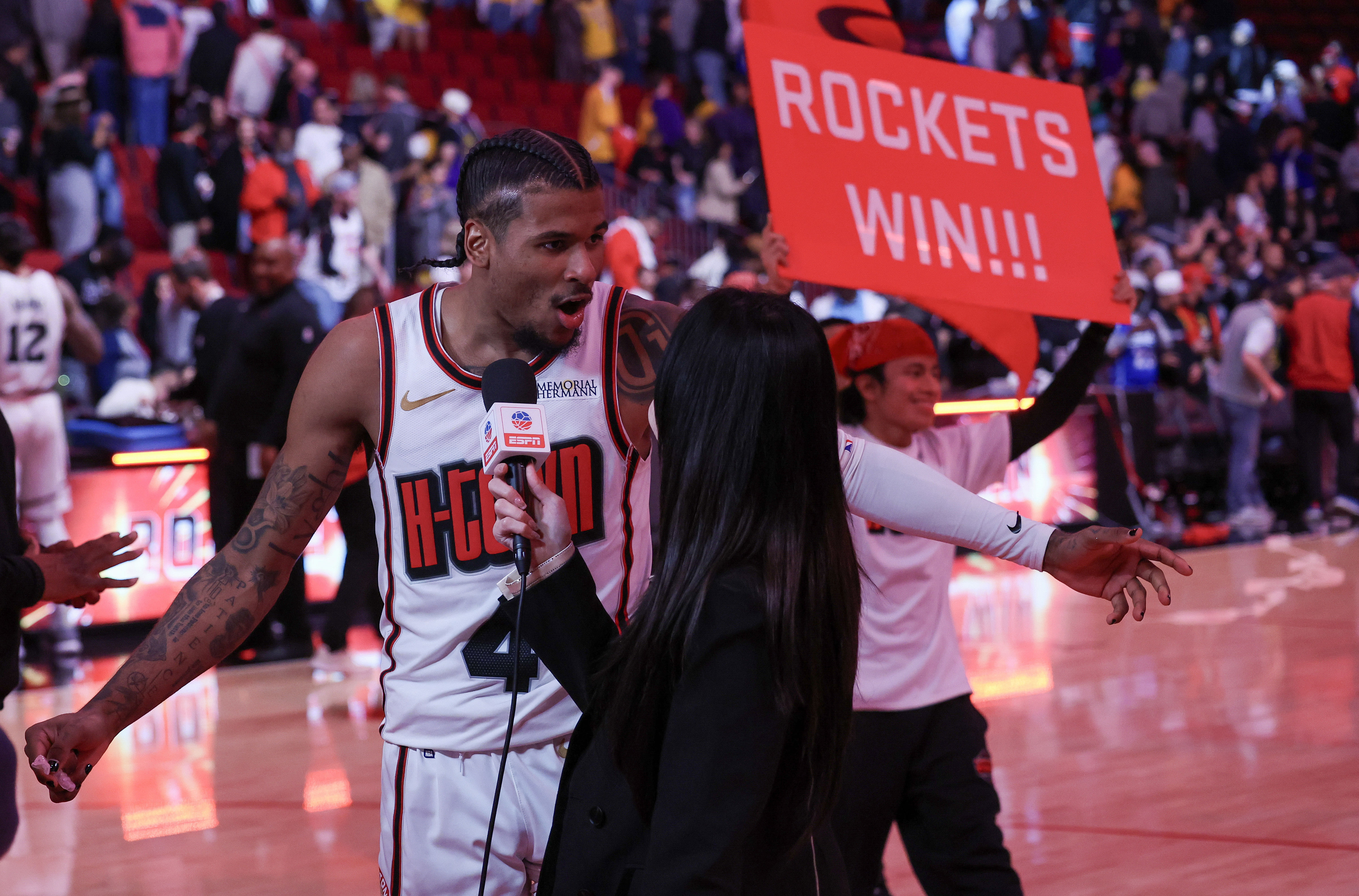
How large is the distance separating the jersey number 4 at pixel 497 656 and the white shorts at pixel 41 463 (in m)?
5.57

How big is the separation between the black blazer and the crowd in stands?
5.49m

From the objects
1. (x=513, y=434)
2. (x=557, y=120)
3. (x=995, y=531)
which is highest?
(x=557, y=120)

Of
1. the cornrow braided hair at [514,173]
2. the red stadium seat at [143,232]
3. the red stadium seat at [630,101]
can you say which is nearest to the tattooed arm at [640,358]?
the cornrow braided hair at [514,173]

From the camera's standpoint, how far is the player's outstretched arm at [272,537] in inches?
93.1

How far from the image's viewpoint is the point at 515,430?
1.94 m

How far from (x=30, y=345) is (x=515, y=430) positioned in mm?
6334

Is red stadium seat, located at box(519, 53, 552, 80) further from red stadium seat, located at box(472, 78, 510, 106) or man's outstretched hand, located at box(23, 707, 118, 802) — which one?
man's outstretched hand, located at box(23, 707, 118, 802)

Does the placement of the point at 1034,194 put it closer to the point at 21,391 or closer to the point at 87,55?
the point at 21,391

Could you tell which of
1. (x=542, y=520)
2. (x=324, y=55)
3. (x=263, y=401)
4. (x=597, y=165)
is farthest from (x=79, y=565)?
(x=324, y=55)

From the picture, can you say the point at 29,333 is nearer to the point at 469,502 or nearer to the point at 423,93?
the point at 469,502

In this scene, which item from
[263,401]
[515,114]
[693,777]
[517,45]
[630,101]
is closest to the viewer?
[693,777]

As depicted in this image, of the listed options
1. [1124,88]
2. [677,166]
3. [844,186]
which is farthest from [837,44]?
[1124,88]

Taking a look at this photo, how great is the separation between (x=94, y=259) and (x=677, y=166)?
7.25 meters

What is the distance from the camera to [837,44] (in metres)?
3.83
